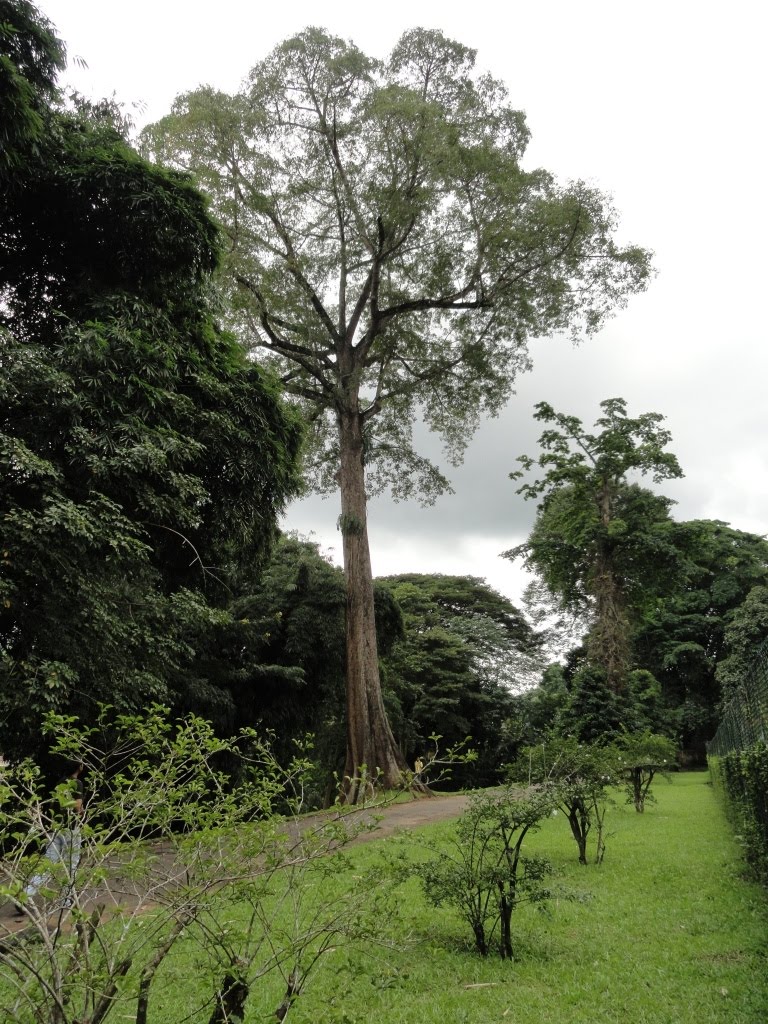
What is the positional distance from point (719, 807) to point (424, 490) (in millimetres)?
9695

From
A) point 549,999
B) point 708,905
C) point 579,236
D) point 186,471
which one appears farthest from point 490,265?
point 549,999

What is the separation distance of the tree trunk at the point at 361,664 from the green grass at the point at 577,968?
6.64 meters

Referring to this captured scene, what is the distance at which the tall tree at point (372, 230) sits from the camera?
45.1 ft

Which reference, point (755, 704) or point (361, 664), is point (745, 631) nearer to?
point (361, 664)

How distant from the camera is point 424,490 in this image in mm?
18141

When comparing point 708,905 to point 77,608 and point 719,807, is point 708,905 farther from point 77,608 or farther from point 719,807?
point 719,807

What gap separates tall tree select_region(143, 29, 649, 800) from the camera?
541 inches

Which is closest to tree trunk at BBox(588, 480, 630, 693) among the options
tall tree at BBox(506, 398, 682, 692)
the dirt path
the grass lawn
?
tall tree at BBox(506, 398, 682, 692)

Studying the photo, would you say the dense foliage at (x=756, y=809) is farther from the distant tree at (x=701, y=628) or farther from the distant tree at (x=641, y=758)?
the distant tree at (x=701, y=628)

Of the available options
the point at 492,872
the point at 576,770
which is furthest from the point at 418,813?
the point at 492,872

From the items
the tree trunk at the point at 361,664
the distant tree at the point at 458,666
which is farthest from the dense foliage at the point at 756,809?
the distant tree at the point at 458,666

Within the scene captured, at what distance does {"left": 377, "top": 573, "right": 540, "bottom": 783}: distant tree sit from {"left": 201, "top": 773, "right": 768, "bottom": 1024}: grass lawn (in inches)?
446

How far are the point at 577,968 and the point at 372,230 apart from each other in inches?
551

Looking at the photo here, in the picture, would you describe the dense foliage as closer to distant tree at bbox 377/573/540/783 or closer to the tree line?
the tree line
